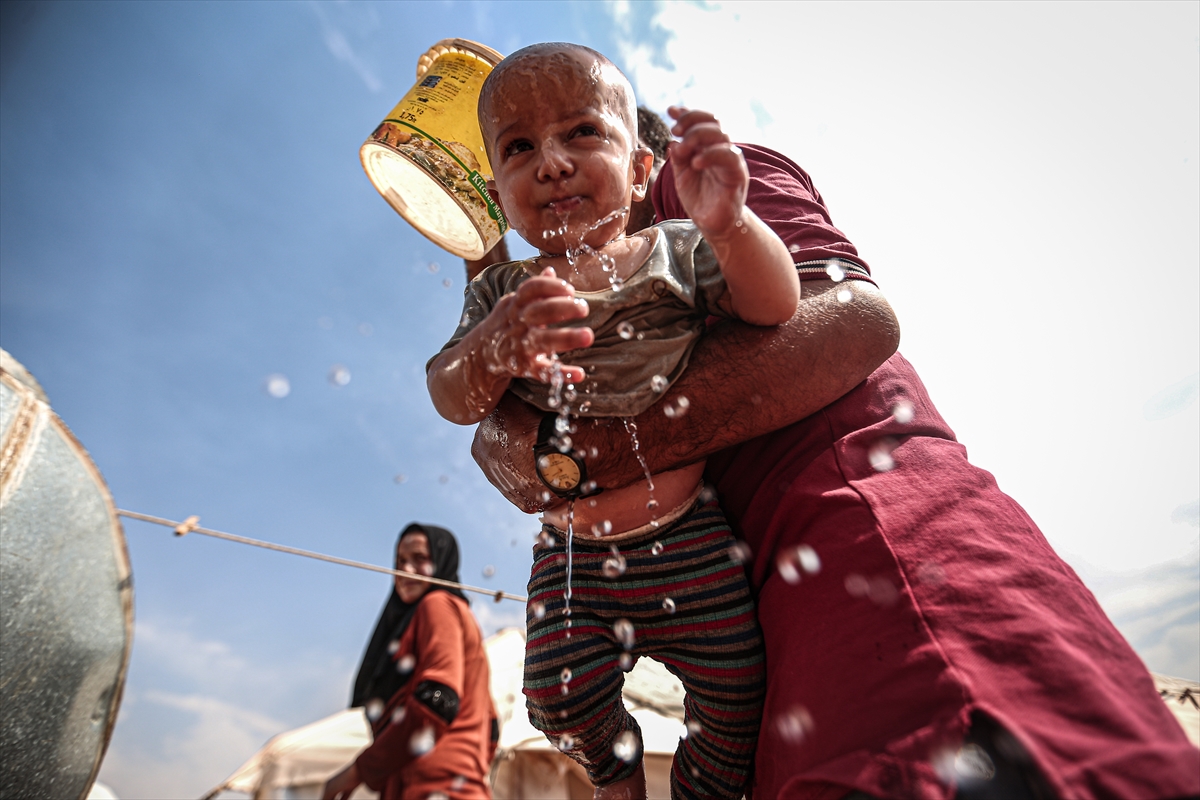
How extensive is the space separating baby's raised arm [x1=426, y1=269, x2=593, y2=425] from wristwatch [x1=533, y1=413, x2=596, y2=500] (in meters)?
0.13

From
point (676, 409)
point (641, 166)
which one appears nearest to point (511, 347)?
point (676, 409)

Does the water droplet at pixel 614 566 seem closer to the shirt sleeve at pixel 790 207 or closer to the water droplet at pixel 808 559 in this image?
the water droplet at pixel 808 559

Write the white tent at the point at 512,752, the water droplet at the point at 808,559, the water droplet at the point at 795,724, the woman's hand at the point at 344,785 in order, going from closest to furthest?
1. the water droplet at the point at 795,724
2. the water droplet at the point at 808,559
3. the woman's hand at the point at 344,785
4. the white tent at the point at 512,752

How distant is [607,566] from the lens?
1.36 meters

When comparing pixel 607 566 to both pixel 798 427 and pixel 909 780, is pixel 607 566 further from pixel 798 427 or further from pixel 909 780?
pixel 909 780

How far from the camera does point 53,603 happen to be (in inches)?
65.4

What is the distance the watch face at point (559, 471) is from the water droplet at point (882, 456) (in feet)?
1.85

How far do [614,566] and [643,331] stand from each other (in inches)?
19.3

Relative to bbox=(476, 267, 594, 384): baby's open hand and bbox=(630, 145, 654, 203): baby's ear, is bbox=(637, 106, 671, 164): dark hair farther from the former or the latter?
bbox=(476, 267, 594, 384): baby's open hand

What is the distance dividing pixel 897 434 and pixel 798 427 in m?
0.19

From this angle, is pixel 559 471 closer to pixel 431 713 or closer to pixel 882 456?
pixel 882 456

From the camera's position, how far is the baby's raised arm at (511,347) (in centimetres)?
106

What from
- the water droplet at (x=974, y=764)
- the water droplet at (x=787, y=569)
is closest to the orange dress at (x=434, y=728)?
the water droplet at (x=787, y=569)

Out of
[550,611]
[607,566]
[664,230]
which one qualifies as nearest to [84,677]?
[550,611]
